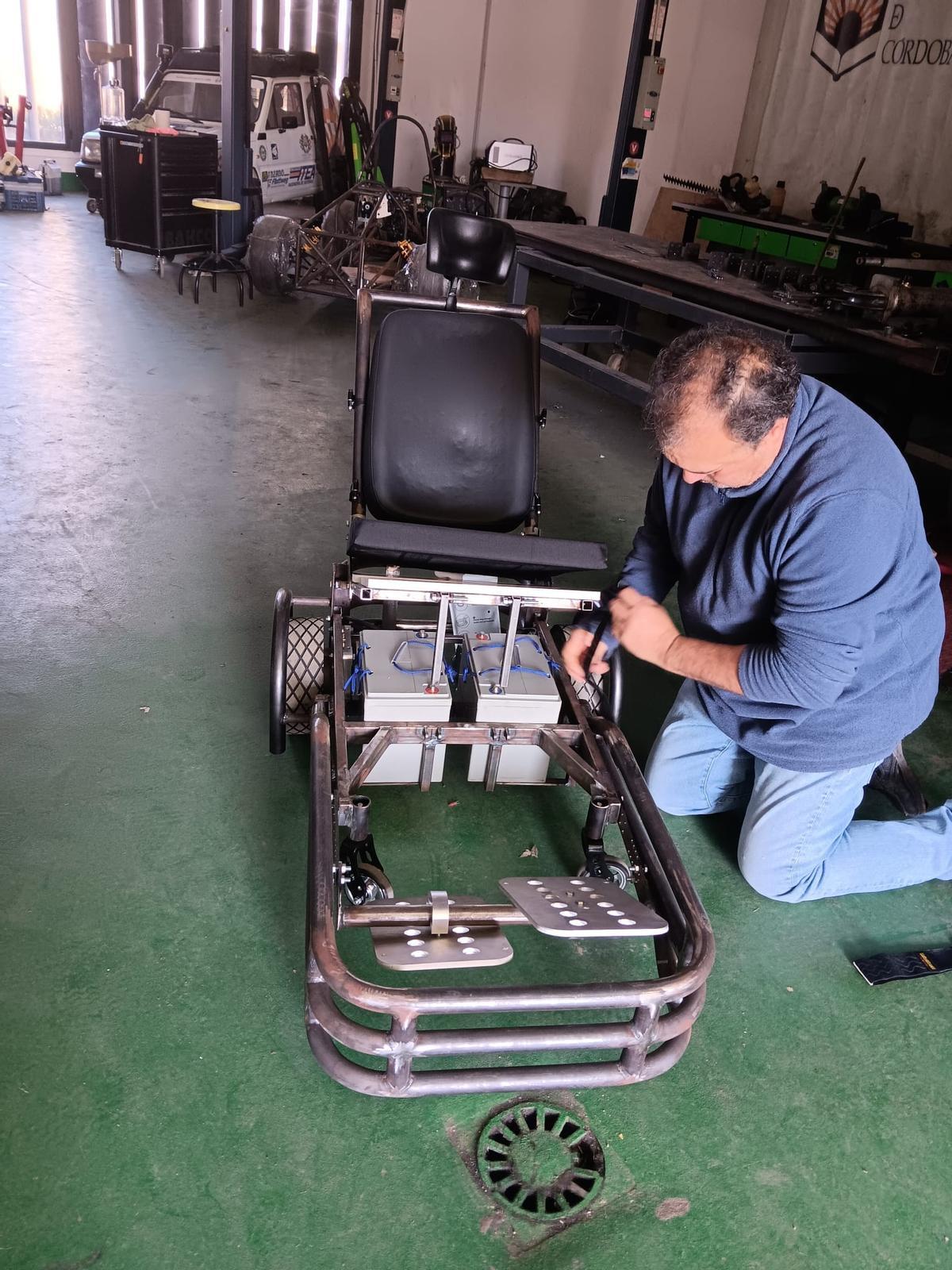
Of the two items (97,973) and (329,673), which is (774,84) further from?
(97,973)

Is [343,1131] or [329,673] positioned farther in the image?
[329,673]

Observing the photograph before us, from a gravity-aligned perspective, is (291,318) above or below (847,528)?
below

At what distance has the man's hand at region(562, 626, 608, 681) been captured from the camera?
222 cm

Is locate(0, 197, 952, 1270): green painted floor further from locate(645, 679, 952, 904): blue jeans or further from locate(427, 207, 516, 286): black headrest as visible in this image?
locate(427, 207, 516, 286): black headrest

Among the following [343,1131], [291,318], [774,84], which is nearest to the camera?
[343,1131]

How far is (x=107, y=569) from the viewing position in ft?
11.1

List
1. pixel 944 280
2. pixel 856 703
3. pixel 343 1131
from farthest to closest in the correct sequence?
pixel 944 280 < pixel 856 703 < pixel 343 1131

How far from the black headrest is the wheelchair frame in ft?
3.34

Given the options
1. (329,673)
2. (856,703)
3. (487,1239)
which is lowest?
(487,1239)

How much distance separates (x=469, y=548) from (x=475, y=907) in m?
0.73

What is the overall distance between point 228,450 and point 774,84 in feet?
24.1

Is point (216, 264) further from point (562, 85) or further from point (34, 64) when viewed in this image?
point (34, 64)

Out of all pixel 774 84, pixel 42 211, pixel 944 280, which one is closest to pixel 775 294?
pixel 944 280

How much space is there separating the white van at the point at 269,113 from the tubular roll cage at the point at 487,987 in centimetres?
882
